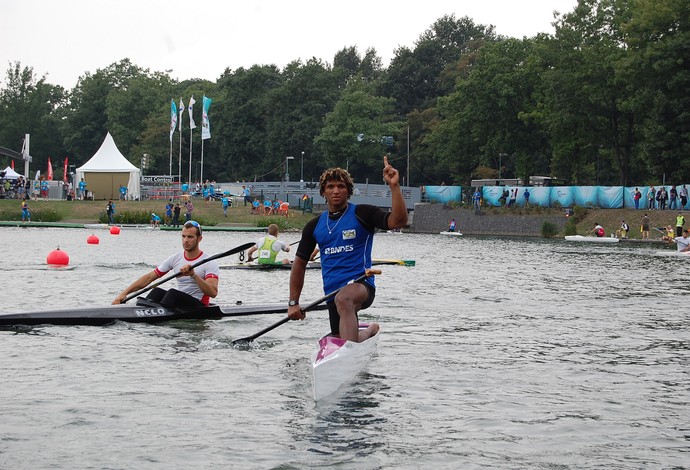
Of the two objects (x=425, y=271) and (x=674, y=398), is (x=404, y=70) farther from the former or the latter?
(x=674, y=398)

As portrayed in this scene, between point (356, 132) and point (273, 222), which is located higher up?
point (356, 132)

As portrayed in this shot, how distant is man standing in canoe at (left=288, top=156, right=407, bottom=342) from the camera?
36.6 feet

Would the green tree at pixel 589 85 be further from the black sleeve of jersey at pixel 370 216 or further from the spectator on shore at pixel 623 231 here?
the black sleeve of jersey at pixel 370 216

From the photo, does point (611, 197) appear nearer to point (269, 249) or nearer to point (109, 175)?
point (109, 175)

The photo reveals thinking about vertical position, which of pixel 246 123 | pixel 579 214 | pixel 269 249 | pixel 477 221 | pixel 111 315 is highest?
pixel 246 123

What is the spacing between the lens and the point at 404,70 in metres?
128

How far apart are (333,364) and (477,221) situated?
72005 mm

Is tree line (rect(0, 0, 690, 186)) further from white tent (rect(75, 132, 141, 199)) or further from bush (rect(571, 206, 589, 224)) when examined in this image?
white tent (rect(75, 132, 141, 199))

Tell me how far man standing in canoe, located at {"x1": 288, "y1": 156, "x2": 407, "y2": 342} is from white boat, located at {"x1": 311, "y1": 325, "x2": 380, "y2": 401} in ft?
0.51

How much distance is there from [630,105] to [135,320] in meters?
63.0

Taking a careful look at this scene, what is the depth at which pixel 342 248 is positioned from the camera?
11.4 meters

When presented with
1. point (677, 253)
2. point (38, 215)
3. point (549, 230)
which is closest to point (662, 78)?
point (549, 230)

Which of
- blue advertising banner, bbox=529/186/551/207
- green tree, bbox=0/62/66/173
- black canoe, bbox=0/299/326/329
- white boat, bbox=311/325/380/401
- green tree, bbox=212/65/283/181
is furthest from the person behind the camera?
green tree, bbox=0/62/66/173

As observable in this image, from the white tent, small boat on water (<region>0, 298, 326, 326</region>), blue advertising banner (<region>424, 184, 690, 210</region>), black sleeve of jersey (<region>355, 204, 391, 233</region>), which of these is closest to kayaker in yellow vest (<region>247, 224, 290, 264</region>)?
small boat on water (<region>0, 298, 326, 326</region>)
